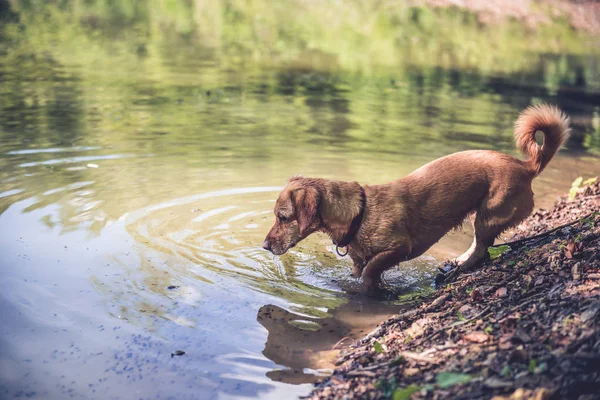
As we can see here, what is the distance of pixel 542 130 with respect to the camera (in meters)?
6.10

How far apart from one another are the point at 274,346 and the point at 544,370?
1972mm

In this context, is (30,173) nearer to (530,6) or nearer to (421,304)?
(421,304)

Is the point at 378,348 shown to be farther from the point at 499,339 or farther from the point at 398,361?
the point at 499,339

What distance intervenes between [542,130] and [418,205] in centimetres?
131

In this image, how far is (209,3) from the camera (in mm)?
27734

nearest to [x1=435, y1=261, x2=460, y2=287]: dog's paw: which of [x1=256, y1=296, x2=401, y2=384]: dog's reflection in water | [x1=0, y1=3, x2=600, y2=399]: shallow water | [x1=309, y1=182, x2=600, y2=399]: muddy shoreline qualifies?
[x1=0, y1=3, x2=600, y2=399]: shallow water

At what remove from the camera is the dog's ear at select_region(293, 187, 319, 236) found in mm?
5746

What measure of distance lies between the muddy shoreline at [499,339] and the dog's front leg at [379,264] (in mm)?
403

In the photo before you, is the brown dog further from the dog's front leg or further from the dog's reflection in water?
the dog's reflection in water

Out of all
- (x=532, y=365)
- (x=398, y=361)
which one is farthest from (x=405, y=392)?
(x=532, y=365)

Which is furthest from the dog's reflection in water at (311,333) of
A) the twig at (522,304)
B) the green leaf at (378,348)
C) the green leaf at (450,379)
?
the twig at (522,304)

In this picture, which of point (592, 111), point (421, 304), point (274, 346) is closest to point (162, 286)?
point (274, 346)

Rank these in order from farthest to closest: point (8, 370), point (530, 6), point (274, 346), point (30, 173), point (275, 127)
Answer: point (530, 6) → point (275, 127) → point (30, 173) → point (274, 346) → point (8, 370)

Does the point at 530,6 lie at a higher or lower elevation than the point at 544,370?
higher
